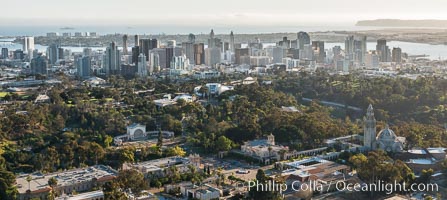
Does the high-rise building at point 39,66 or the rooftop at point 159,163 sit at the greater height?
the high-rise building at point 39,66

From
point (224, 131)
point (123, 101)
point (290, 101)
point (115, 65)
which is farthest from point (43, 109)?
point (115, 65)

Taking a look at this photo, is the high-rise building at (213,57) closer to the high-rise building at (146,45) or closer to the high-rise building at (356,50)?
the high-rise building at (146,45)

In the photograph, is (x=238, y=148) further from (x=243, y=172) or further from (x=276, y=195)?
(x=276, y=195)

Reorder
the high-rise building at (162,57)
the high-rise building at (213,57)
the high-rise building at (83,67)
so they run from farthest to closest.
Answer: the high-rise building at (213,57), the high-rise building at (162,57), the high-rise building at (83,67)

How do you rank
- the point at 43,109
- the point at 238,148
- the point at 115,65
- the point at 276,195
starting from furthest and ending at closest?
the point at 115,65 → the point at 43,109 → the point at 238,148 → the point at 276,195

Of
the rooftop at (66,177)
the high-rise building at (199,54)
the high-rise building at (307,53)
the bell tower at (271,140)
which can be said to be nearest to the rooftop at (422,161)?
the bell tower at (271,140)

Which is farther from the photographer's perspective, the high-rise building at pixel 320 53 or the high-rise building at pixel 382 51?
the high-rise building at pixel 320 53
